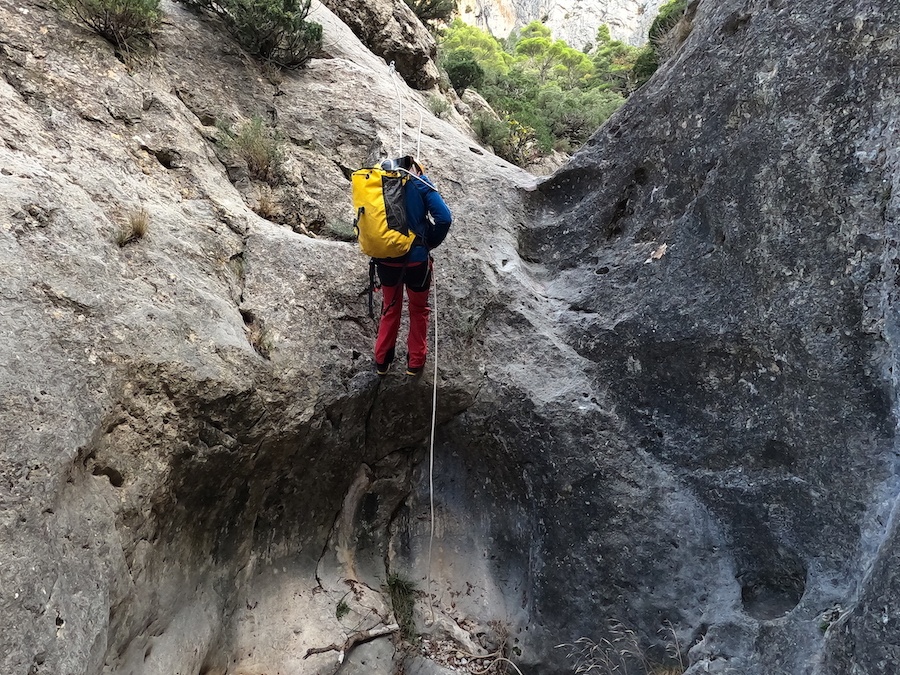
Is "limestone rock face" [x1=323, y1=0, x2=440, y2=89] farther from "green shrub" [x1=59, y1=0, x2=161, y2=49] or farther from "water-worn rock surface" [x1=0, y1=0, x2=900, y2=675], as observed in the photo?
"green shrub" [x1=59, y1=0, x2=161, y2=49]

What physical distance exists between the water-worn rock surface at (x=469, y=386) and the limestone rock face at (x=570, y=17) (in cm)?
6408

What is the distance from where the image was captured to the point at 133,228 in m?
4.38

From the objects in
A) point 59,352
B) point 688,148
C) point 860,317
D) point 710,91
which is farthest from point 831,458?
point 59,352

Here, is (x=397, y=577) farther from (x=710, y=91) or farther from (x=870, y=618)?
(x=710, y=91)

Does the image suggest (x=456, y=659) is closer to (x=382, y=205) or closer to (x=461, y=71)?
(x=382, y=205)

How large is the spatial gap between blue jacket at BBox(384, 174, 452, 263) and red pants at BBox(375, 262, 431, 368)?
7.4 inches

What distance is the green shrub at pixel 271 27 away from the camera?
6.82 meters

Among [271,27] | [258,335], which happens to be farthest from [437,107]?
[258,335]

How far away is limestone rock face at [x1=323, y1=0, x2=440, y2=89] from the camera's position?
10094mm

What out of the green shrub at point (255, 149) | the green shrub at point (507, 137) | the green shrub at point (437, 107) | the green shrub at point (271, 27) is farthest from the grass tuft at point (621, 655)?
the green shrub at point (507, 137)

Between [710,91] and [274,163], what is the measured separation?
4747 mm

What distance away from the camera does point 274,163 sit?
20.7 ft

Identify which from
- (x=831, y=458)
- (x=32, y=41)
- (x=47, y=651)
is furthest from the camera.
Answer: (x=32, y=41)

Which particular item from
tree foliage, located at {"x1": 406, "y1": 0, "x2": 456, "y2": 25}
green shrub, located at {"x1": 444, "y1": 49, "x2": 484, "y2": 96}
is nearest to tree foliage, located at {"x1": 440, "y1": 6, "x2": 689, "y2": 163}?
green shrub, located at {"x1": 444, "y1": 49, "x2": 484, "y2": 96}
